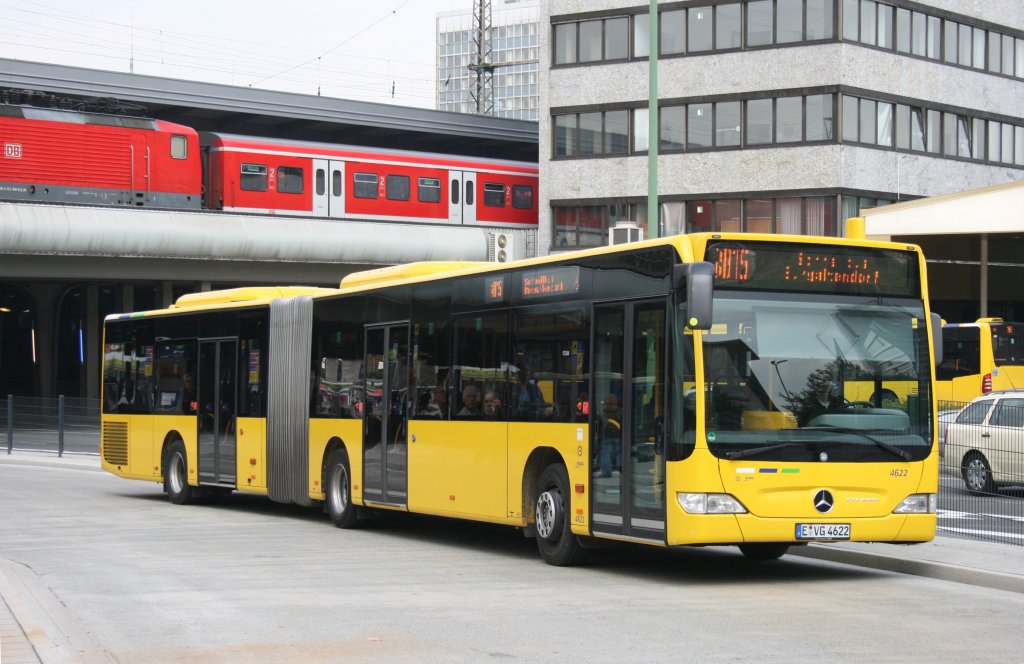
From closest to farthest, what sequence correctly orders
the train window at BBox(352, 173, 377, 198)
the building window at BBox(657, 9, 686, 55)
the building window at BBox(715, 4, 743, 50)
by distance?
the train window at BBox(352, 173, 377, 198) → the building window at BBox(715, 4, 743, 50) → the building window at BBox(657, 9, 686, 55)

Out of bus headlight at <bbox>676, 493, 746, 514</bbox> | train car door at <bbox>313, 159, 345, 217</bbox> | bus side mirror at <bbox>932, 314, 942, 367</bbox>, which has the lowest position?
bus headlight at <bbox>676, 493, 746, 514</bbox>

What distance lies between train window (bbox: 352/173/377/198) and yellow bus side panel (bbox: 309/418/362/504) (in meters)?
28.2

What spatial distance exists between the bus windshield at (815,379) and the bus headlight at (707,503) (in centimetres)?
38

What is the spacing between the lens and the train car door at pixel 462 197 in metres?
50.3

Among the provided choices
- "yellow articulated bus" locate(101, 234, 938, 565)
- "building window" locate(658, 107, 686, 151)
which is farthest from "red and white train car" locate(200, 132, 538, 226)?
"yellow articulated bus" locate(101, 234, 938, 565)

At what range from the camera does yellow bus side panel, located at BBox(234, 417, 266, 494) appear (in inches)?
832

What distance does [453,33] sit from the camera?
188375 mm

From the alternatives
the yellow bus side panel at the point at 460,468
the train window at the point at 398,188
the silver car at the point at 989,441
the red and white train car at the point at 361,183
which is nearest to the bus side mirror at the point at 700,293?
the yellow bus side panel at the point at 460,468

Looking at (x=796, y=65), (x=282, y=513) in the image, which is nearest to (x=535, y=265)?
(x=282, y=513)

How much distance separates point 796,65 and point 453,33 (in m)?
145

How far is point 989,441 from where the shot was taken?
65.6 ft

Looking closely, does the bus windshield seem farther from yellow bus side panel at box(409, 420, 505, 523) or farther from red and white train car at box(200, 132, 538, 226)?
red and white train car at box(200, 132, 538, 226)

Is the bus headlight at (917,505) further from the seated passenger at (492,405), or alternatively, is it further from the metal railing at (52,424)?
the metal railing at (52,424)

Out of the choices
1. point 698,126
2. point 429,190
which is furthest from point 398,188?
point 698,126
